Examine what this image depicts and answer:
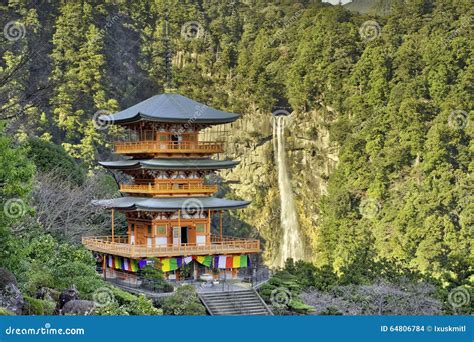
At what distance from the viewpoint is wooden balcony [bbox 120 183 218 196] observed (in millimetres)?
26875

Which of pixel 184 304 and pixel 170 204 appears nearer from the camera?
pixel 184 304

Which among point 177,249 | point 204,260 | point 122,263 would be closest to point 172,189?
point 177,249

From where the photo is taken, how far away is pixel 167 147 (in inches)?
1074

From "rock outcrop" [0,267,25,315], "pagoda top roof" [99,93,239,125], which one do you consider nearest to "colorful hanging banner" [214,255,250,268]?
"pagoda top roof" [99,93,239,125]

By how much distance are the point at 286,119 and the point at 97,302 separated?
3983cm

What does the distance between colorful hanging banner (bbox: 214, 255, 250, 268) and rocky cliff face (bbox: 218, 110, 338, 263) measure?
1120 inches

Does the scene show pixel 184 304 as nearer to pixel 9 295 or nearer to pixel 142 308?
pixel 142 308

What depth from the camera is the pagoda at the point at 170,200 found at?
25906 millimetres

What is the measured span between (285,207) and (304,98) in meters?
7.97

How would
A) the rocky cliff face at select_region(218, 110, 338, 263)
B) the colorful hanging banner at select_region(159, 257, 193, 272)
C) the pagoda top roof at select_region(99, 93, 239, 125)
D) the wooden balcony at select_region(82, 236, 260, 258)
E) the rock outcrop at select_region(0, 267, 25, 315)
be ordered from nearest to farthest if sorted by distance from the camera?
the rock outcrop at select_region(0, 267, 25, 315)
the wooden balcony at select_region(82, 236, 260, 258)
the colorful hanging banner at select_region(159, 257, 193, 272)
the pagoda top roof at select_region(99, 93, 239, 125)
the rocky cliff face at select_region(218, 110, 338, 263)

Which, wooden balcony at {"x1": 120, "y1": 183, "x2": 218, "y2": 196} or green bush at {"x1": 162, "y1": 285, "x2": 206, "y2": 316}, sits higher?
wooden balcony at {"x1": 120, "y1": 183, "x2": 218, "y2": 196}

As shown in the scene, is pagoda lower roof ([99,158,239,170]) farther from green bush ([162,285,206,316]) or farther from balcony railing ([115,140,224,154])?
green bush ([162,285,206,316])

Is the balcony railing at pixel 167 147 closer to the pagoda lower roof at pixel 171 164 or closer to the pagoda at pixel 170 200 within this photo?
the pagoda at pixel 170 200

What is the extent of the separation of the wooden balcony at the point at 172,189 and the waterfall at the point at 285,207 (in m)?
29.7
